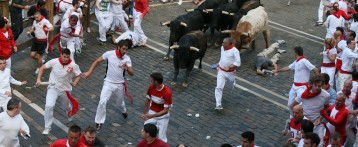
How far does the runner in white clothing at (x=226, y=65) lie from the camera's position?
13.1 meters

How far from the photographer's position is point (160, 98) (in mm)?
10461

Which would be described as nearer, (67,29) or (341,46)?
(341,46)

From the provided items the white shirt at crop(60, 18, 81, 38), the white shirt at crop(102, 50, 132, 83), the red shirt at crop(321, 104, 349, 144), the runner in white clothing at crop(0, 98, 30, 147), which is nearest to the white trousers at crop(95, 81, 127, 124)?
the white shirt at crop(102, 50, 132, 83)

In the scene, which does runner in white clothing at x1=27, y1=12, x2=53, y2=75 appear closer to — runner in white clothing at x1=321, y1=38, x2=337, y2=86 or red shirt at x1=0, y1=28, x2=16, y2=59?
red shirt at x1=0, y1=28, x2=16, y2=59

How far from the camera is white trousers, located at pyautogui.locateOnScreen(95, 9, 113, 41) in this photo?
17.5 meters

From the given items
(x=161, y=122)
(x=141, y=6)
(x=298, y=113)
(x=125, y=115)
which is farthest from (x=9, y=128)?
(x=141, y=6)

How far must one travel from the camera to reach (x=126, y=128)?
1206 cm

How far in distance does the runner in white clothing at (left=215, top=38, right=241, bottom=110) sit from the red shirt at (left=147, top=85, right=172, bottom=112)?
2.87 meters

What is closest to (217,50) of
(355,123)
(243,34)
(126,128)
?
(243,34)

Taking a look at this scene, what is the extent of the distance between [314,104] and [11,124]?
509cm

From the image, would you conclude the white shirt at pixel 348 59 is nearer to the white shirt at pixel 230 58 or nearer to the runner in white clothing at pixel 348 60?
the runner in white clothing at pixel 348 60

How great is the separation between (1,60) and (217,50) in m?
8.17

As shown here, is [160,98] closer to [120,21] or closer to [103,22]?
[103,22]

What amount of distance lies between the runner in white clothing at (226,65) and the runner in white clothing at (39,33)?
424 centimetres
